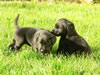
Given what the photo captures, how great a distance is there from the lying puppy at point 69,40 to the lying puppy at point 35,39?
301 mm

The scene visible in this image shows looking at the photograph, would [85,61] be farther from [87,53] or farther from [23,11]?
[23,11]

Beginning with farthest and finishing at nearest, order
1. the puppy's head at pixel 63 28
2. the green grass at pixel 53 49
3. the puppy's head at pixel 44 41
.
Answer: the puppy's head at pixel 63 28 < the puppy's head at pixel 44 41 < the green grass at pixel 53 49

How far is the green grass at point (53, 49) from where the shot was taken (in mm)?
4199

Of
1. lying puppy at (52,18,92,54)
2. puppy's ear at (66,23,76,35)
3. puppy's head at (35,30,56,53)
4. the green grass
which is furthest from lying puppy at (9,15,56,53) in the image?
puppy's ear at (66,23,76,35)

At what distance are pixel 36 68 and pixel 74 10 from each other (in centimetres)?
730

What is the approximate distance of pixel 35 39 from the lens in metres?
5.15

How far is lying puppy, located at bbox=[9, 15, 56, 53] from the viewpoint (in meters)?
4.92

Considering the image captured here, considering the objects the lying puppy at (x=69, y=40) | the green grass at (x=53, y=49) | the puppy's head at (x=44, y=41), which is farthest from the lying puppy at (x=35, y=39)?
the lying puppy at (x=69, y=40)

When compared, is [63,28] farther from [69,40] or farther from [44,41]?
[44,41]

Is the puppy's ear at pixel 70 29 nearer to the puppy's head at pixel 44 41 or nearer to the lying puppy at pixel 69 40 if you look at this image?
the lying puppy at pixel 69 40

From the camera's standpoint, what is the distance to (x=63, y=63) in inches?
174

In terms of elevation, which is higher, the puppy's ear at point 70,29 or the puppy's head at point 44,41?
the puppy's ear at point 70,29

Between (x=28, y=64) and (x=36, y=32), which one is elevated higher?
(x=36, y=32)

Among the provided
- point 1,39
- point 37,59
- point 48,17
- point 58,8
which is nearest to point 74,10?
point 58,8
